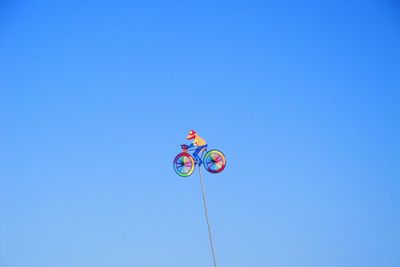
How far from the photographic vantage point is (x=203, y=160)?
63.5 ft

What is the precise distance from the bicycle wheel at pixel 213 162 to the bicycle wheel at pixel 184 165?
57 cm

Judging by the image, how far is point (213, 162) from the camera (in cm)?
1934

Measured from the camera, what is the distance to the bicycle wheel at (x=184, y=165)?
19094 millimetres

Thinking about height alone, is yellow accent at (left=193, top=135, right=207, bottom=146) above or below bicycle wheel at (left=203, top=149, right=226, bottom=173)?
above

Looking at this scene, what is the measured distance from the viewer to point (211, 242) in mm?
17234

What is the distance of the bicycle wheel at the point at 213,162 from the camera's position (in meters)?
19.3

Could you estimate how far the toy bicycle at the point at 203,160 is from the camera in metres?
19.1

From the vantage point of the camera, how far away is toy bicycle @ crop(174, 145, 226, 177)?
62.8 feet

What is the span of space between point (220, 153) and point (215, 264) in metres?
4.22

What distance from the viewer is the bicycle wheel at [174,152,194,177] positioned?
19.1 metres

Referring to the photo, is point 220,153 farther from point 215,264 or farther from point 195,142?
point 215,264

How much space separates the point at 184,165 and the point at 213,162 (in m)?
1.09

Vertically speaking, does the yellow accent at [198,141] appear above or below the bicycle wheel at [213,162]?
above

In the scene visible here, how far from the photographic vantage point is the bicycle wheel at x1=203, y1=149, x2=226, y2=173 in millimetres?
19344
